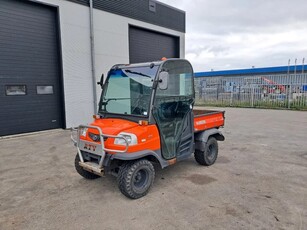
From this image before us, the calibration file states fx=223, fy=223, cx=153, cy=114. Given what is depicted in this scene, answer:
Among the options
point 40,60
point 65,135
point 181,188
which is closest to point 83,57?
point 40,60

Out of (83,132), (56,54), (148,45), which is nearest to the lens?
(83,132)

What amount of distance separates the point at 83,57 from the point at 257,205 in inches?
317

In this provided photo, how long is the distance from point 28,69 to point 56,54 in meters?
1.20

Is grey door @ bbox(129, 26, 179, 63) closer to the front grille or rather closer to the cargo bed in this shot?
the cargo bed

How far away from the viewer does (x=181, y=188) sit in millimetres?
3529

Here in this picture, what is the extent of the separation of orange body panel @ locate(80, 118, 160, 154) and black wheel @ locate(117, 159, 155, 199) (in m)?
0.23

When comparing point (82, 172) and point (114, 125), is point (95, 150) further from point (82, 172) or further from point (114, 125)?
point (82, 172)

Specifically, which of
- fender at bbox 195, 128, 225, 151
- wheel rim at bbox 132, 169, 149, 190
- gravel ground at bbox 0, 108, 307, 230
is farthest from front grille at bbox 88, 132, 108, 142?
fender at bbox 195, 128, 225, 151

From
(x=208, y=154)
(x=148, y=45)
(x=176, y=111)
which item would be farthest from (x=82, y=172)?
(x=148, y=45)

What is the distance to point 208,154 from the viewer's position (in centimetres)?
458

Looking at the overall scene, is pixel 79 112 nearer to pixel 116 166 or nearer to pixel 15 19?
pixel 15 19

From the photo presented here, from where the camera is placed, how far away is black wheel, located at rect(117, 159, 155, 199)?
3033 millimetres

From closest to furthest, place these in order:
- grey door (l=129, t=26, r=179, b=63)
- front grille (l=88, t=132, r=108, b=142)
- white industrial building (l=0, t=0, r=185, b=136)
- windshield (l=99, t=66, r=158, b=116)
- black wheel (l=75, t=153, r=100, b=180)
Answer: front grille (l=88, t=132, r=108, b=142)
windshield (l=99, t=66, r=158, b=116)
black wheel (l=75, t=153, r=100, b=180)
white industrial building (l=0, t=0, r=185, b=136)
grey door (l=129, t=26, r=179, b=63)

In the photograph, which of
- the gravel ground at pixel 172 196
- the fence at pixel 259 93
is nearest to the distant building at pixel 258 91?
the fence at pixel 259 93
